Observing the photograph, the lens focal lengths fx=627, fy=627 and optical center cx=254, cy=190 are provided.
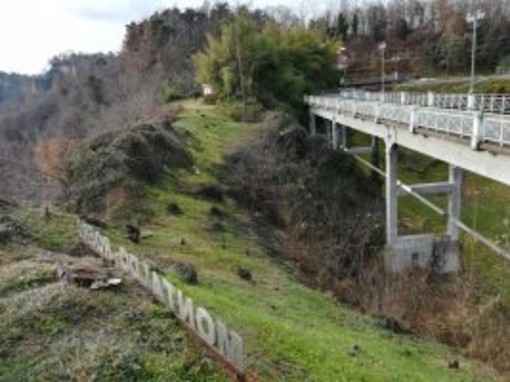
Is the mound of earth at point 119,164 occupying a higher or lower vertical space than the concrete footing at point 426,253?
higher

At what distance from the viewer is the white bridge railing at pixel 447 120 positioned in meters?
17.2

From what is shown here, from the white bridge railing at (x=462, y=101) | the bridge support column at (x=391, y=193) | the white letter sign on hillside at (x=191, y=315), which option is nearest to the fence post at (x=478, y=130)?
the white bridge railing at (x=462, y=101)

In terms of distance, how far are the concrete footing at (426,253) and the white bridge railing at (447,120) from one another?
6.17 m

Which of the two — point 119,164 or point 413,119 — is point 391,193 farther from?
point 119,164

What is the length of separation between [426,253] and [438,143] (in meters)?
9.86

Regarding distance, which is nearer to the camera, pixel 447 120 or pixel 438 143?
pixel 447 120

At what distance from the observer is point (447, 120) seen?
69.3ft

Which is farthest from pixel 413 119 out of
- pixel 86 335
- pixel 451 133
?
pixel 86 335

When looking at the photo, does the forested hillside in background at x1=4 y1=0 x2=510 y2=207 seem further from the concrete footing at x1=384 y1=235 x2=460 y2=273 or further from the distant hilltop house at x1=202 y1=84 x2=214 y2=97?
the concrete footing at x1=384 y1=235 x2=460 y2=273

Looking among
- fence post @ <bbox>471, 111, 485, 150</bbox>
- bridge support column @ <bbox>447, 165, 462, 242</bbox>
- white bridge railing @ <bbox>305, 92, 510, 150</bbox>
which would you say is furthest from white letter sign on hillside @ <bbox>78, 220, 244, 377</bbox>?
bridge support column @ <bbox>447, 165, 462, 242</bbox>

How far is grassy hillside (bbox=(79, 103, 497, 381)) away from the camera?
1175 cm

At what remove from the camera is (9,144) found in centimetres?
8225

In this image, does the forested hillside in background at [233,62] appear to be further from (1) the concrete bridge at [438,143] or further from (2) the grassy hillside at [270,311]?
(1) the concrete bridge at [438,143]

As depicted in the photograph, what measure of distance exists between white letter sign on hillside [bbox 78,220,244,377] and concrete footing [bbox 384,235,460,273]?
59.3ft
